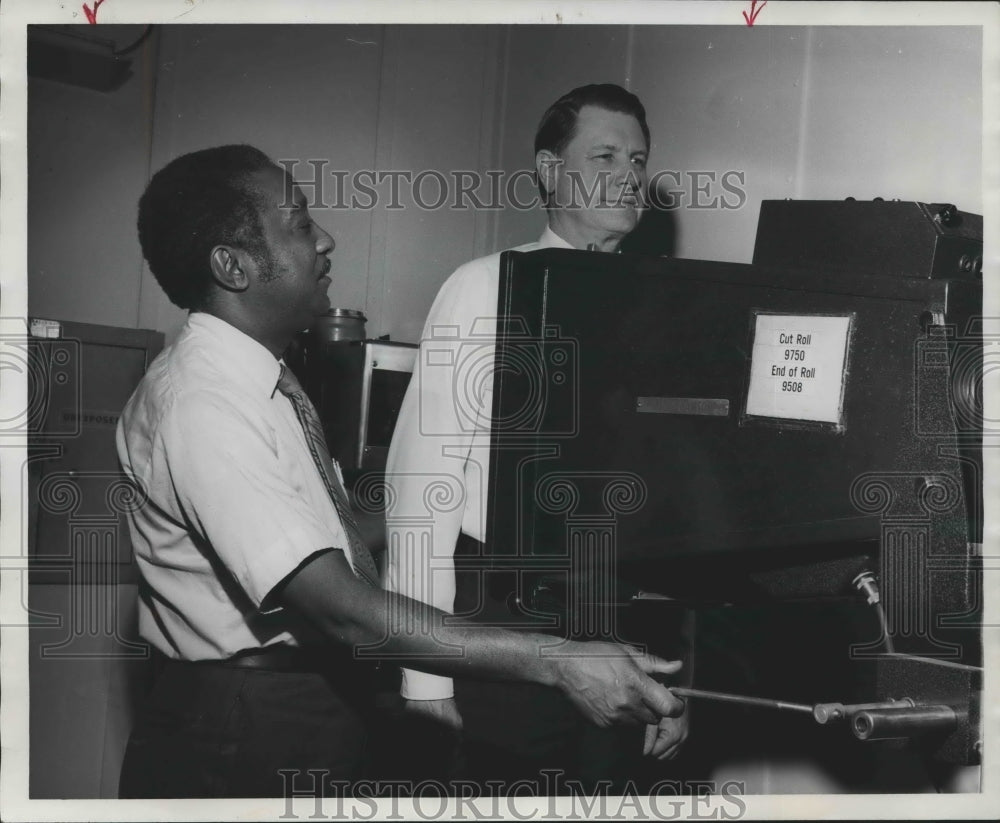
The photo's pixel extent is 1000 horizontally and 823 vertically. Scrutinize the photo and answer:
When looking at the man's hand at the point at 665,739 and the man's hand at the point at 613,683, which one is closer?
the man's hand at the point at 613,683

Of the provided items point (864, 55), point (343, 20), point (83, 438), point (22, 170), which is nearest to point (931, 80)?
point (864, 55)

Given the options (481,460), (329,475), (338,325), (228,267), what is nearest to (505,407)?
(481,460)

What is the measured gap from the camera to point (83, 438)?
1.89 metres

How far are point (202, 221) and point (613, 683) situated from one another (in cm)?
82

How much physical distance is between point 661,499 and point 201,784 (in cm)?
70

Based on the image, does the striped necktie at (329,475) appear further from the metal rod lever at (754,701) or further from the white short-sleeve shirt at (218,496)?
the metal rod lever at (754,701)

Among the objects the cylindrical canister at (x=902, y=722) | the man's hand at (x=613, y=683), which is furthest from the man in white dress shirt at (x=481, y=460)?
the cylindrical canister at (x=902, y=722)

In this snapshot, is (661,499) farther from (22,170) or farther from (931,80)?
(22,170)

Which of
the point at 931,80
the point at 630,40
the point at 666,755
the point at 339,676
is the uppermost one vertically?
the point at 630,40

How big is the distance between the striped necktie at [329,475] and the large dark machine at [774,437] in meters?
0.30

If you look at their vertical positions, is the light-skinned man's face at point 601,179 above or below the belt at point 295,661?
above

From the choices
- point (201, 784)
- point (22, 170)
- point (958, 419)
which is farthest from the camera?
point (22, 170)

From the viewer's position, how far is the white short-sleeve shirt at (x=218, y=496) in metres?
1.14

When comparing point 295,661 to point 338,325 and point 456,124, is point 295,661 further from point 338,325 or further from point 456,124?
point 456,124
